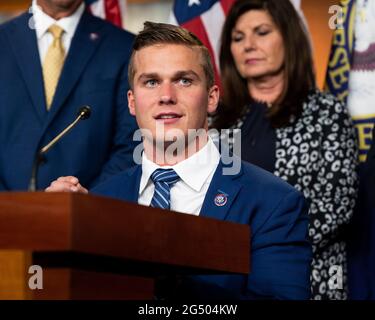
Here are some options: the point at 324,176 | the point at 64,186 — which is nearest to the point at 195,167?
the point at 64,186

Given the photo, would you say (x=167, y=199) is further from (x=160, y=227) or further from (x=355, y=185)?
(x=355, y=185)

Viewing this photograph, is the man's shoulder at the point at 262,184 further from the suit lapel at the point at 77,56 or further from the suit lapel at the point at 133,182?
the suit lapel at the point at 77,56

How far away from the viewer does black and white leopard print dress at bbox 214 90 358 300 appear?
358cm

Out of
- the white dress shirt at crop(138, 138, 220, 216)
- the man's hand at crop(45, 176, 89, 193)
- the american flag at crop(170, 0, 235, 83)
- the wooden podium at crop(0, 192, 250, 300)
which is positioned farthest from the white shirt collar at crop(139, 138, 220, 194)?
the american flag at crop(170, 0, 235, 83)

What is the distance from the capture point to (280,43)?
3941mm

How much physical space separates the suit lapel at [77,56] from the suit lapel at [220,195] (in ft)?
4.12

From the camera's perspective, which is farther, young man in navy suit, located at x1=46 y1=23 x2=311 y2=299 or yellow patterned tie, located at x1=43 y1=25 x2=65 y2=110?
yellow patterned tie, located at x1=43 y1=25 x2=65 y2=110

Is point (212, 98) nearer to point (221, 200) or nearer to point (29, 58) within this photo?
point (221, 200)

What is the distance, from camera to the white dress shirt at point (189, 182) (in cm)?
250

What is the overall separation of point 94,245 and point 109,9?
3236mm

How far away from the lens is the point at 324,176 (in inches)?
142

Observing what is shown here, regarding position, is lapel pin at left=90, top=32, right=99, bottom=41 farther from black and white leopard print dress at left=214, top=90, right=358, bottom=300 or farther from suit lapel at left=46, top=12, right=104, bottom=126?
black and white leopard print dress at left=214, top=90, right=358, bottom=300

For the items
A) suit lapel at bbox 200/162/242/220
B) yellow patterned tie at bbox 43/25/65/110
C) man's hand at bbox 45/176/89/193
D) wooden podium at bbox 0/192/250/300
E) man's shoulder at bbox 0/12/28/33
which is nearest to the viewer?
wooden podium at bbox 0/192/250/300
